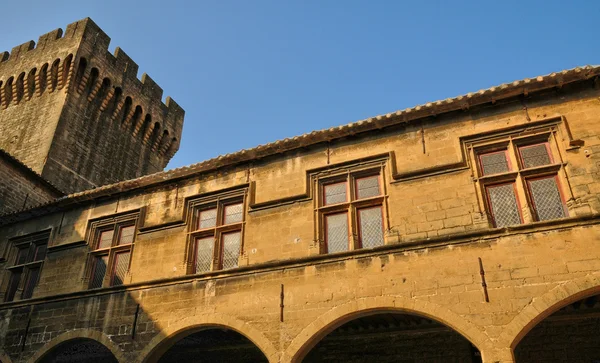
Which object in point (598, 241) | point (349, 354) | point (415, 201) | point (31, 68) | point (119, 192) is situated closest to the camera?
point (598, 241)

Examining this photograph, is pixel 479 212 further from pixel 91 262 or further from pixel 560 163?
pixel 91 262

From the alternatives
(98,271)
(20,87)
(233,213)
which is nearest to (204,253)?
(233,213)

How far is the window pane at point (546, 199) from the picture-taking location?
870cm

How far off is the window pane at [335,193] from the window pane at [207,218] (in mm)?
2842

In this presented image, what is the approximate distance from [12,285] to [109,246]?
3603mm

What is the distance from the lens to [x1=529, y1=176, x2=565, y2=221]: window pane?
28.6 feet

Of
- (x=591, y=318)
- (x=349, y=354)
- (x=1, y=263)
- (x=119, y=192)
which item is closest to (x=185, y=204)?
(x=119, y=192)

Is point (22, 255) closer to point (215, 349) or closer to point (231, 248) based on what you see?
point (215, 349)

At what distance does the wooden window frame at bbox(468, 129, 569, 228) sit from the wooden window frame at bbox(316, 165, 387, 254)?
1886 mm

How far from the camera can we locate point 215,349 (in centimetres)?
1333

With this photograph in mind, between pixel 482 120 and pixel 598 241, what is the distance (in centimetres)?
313

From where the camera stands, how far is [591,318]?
9.71 metres

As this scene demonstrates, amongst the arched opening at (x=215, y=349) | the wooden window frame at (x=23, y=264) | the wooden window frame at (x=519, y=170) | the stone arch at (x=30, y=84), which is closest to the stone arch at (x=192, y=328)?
the arched opening at (x=215, y=349)

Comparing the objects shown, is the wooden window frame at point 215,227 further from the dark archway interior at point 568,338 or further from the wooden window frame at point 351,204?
the dark archway interior at point 568,338
